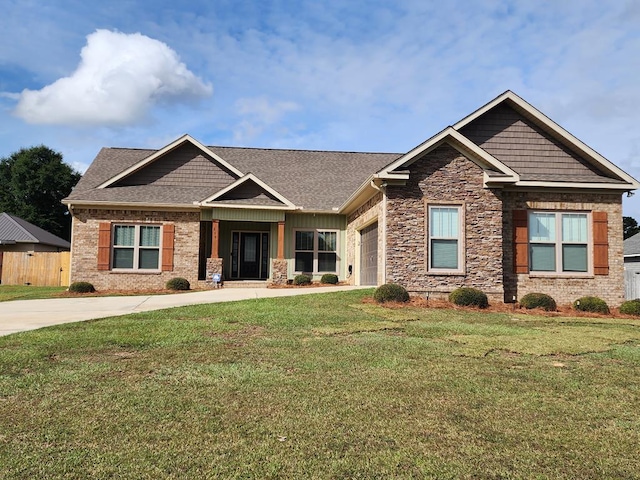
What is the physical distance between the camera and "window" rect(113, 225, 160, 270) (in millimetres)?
18500

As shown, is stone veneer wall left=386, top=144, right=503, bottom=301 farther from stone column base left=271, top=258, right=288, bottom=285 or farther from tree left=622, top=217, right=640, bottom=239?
tree left=622, top=217, right=640, bottom=239

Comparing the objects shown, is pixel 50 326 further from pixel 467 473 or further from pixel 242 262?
pixel 242 262

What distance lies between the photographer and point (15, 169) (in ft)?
164

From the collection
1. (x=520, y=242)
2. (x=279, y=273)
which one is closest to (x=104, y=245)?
(x=279, y=273)

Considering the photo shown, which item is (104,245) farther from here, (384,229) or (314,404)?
(314,404)

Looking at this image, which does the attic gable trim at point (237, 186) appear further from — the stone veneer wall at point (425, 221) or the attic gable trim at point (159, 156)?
the stone veneer wall at point (425, 221)

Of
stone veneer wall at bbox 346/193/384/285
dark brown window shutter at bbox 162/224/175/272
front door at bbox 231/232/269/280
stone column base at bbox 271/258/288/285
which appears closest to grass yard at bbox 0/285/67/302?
dark brown window shutter at bbox 162/224/175/272

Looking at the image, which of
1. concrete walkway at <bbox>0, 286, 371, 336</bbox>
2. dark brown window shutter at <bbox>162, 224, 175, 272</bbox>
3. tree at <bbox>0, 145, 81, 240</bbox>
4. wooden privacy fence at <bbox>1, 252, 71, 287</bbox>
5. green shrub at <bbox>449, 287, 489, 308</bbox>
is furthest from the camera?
tree at <bbox>0, 145, 81, 240</bbox>

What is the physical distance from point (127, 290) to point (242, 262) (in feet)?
16.0

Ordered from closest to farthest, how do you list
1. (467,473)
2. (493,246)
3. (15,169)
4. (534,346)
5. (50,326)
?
(467,473) < (534,346) < (50,326) < (493,246) < (15,169)

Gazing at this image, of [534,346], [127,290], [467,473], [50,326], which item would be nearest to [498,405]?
[467,473]

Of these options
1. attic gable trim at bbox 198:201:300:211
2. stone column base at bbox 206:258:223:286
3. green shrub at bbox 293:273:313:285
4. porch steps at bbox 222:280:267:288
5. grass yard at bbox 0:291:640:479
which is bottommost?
grass yard at bbox 0:291:640:479

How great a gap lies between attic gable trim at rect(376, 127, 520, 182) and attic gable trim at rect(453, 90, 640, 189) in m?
1.32

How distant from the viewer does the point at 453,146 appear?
562 inches
